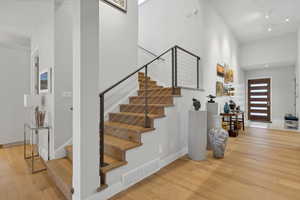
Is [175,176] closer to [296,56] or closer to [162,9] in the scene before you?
[162,9]

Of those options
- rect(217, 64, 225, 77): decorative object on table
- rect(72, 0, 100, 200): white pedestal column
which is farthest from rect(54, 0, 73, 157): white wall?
rect(217, 64, 225, 77): decorative object on table

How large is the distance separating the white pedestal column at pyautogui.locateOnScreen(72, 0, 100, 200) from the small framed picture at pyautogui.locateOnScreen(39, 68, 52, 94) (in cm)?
168

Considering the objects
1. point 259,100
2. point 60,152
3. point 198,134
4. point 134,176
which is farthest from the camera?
point 259,100

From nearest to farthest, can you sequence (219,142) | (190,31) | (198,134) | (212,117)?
1. (198,134)
2. (219,142)
3. (212,117)
4. (190,31)

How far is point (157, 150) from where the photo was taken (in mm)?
2787

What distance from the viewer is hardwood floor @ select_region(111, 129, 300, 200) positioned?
2.05 m

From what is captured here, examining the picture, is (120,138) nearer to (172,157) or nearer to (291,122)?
(172,157)

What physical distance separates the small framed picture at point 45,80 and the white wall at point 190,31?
122 inches

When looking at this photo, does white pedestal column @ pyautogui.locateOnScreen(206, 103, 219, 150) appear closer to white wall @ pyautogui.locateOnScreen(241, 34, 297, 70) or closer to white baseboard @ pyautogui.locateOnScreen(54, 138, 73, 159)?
white baseboard @ pyautogui.locateOnScreen(54, 138, 73, 159)

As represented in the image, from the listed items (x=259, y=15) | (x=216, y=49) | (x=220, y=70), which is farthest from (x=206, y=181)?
(x=259, y=15)

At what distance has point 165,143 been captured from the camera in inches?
118

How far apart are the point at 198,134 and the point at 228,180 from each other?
93cm

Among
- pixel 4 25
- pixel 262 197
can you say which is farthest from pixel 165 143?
pixel 4 25

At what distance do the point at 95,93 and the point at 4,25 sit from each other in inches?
155
